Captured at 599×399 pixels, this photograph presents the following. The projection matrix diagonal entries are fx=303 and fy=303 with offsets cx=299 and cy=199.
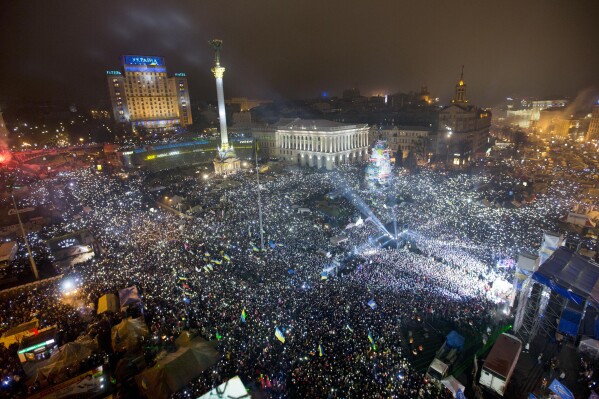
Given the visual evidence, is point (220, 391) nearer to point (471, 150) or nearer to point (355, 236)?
point (355, 236)

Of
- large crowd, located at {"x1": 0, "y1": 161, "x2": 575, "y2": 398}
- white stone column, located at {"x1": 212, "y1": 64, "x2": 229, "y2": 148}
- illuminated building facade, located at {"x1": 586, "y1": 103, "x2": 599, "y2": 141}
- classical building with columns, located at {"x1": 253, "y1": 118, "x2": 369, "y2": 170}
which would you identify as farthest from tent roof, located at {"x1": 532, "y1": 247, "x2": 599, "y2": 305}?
illuminated building facade, located at {"x1": 586, "y1": 103, "x2": 599, "y2": 141}

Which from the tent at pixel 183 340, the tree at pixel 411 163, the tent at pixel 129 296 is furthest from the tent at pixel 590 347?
the tree at pixel 411 163

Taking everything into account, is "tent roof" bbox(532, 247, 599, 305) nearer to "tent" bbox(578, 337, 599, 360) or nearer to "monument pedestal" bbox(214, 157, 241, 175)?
"tent" bbox(578, 337, 599, 360)

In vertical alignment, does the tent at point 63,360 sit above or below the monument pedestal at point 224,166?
below

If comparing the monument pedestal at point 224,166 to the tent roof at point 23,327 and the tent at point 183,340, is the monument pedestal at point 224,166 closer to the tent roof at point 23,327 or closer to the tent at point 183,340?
the tent roof at point 23,327

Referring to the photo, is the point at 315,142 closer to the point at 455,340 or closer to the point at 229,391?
the point at 455,340

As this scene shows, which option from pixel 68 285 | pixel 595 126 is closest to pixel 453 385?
pixel 68 285
